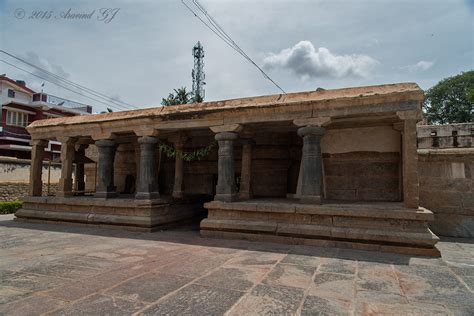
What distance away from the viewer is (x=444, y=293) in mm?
3611

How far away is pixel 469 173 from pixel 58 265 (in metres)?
9.50

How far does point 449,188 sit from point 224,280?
7.10 m

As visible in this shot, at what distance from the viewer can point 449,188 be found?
796cm

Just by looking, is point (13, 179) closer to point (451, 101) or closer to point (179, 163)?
point (179, 163)

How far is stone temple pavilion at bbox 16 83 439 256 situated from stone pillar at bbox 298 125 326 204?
2 cm

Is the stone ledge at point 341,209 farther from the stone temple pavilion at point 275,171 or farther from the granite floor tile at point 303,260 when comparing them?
the granite floor tile at point 303,260

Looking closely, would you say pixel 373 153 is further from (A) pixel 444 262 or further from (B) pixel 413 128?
(A) pixel 444 262

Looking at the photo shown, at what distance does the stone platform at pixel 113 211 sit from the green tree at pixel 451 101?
29.2m

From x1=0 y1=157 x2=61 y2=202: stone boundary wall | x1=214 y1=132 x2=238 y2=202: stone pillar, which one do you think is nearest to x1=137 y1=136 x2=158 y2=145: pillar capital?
x1=214 y1=132 x2=238 y2=202: stone pillar

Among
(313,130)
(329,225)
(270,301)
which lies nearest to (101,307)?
(270,301)

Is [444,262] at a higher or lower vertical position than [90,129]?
lower

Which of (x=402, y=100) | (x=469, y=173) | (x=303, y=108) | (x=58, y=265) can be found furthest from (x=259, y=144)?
(x=58, y=265)

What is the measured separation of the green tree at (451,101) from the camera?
1162 inches

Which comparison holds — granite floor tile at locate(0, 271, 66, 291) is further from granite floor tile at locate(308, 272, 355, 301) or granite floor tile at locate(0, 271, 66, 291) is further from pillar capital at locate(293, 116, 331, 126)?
pillar capital at locate(293, 116, 331, 126)
